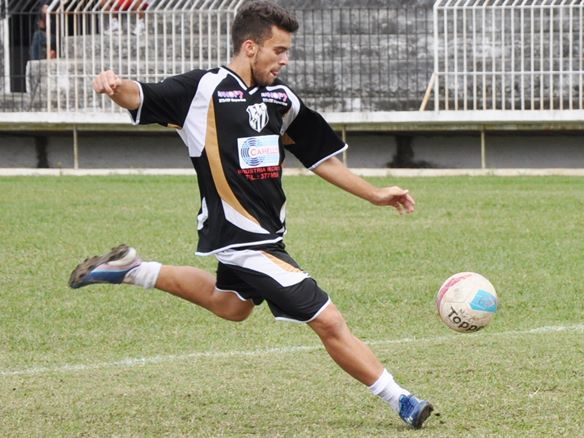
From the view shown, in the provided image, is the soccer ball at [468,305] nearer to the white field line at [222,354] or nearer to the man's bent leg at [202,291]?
the man's bent leg at [202,291]

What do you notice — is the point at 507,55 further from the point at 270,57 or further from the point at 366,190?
the point at 270,57

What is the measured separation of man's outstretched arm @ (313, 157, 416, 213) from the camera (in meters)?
6.40

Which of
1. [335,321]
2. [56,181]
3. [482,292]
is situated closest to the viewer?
[335,321]

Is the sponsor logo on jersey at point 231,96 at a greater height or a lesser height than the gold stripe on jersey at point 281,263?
greater

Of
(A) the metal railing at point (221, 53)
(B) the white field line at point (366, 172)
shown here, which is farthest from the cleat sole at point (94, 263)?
(A) the metal railing at point (221, 53)

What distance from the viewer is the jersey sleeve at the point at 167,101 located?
614 cm

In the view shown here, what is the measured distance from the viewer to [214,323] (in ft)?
30.7

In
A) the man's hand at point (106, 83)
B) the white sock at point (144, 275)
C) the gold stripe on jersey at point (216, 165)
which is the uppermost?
the man's hand at point (106, 83)

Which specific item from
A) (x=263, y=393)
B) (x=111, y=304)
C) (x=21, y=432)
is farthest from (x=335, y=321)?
(x=111, y=304)

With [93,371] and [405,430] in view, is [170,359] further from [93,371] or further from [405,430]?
[405,430]

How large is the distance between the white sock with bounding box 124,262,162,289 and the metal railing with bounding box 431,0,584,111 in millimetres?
13818

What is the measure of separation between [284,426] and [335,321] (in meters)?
0.55

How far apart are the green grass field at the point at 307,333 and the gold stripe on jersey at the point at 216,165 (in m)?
0.97

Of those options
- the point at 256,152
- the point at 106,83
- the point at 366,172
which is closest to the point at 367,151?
the point at 366,172
